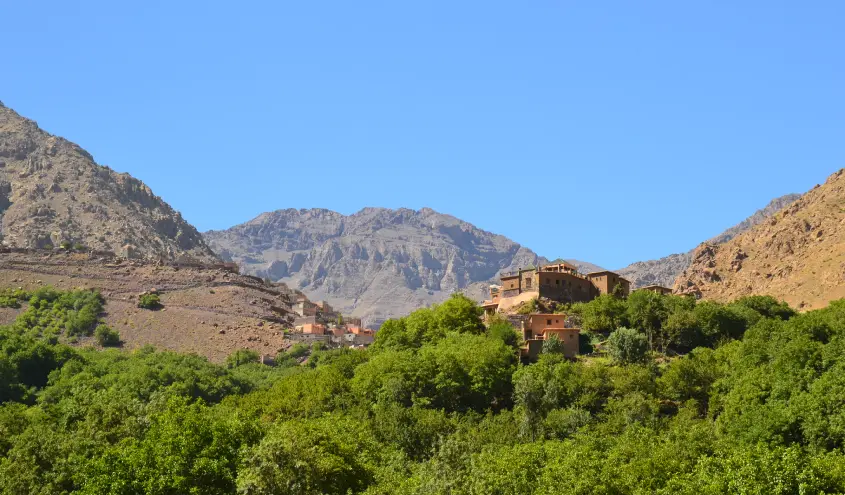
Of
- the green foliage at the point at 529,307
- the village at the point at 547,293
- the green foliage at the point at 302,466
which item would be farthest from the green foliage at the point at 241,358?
the green foliage at the point at 302,466

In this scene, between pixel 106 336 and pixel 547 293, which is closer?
pixel 547 293

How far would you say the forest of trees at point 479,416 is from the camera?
55.0 m

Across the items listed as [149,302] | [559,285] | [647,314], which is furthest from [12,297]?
[647,314]

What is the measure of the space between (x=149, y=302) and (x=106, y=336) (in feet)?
43.6

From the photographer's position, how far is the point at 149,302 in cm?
15700

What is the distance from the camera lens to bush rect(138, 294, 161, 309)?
514 ft

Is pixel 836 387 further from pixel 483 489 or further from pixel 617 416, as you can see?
pixel 483 489

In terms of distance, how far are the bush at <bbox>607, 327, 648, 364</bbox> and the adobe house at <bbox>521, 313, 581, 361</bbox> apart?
4724 mm

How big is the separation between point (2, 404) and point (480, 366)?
47342mm

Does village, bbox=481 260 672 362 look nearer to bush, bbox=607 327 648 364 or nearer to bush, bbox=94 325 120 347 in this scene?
bush, bbox=607 327 648 364

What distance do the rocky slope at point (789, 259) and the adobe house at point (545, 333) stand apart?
120 ft

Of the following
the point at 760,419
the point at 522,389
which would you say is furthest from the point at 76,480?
the point at 760,419

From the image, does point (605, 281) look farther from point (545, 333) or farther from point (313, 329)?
point (313, 329)

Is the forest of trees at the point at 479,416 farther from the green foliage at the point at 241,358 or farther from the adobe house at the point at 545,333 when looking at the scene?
the green foliage at the point at 241,358
